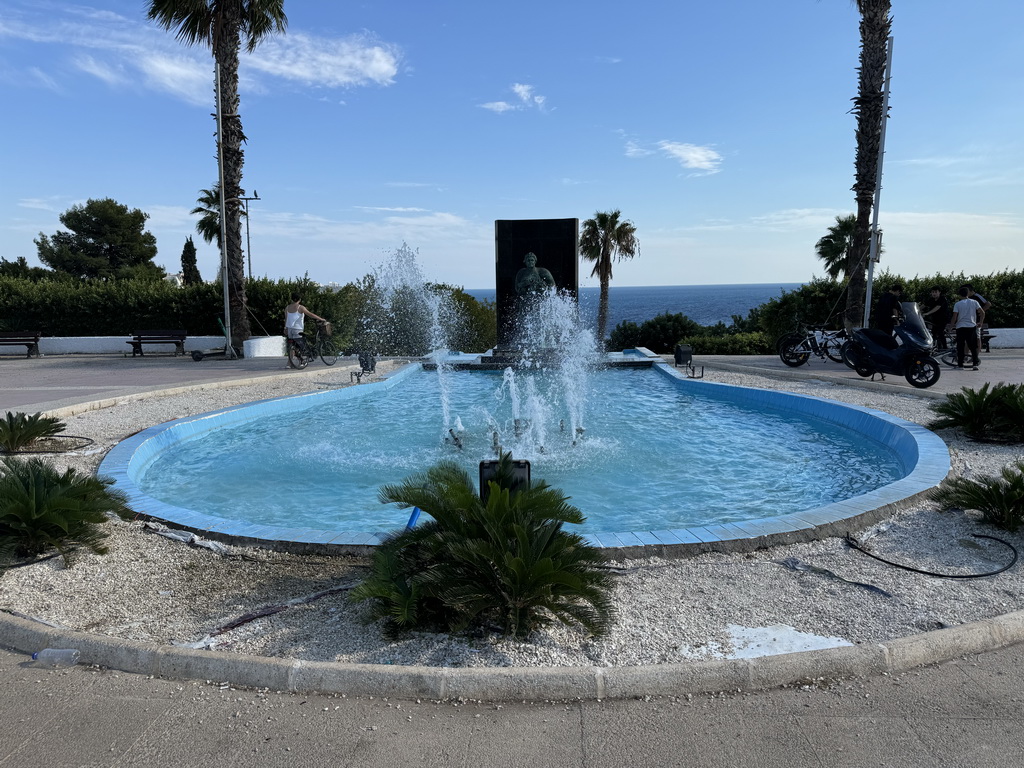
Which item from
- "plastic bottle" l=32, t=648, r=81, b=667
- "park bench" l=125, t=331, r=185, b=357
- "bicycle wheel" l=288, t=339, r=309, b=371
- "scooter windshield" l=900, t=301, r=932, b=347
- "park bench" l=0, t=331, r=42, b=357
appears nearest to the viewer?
"plastic bottle" l=32, t=648, r=81, b=667

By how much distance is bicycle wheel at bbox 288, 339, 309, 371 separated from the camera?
14.7 meters

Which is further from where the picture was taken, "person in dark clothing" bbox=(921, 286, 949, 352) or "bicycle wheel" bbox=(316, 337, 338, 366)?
"bicycle wheel" bbox=(316, 337, 338, 366)

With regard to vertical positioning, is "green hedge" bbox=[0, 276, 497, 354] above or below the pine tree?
below

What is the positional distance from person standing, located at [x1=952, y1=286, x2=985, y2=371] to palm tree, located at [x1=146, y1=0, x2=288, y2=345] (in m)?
15.1

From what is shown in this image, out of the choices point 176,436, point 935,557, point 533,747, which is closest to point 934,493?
point 935,557

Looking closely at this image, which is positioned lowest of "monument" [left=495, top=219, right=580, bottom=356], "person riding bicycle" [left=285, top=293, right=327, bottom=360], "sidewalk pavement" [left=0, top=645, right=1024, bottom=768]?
"sidewalk pavement" [left=0, top=645, right=1024, bottom=768]

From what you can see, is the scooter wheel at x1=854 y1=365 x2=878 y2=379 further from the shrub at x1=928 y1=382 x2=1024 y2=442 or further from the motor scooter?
the shrub at x1=928 y1=382 x2=1024 y2=442

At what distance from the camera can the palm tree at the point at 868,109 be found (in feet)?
48.9

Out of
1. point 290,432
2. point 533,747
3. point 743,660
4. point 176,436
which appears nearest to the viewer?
point 533,747

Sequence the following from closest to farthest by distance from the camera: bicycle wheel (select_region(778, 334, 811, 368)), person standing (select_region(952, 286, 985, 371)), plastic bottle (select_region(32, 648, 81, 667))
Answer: plastic bottle (select_region(32, 648, 81, 667)) → person standing (select_region(952, 286, 985, 371)) → bicycle wheel (select_region(778, 334, 811, 368))

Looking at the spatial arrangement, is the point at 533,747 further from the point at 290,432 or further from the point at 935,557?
the point at 290,432

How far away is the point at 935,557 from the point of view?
4180 mm

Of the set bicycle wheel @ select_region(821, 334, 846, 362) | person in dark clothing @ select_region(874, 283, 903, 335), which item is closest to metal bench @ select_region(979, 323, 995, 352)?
bicycle wheel @ select_region(821, 334, 846, 362)

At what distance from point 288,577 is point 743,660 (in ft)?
8.24
